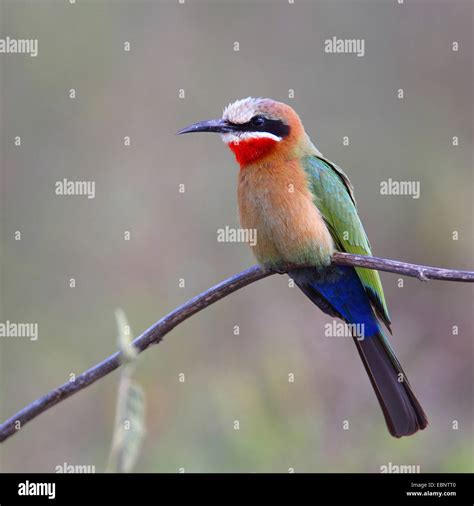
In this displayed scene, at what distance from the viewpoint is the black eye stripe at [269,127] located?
3.71 m

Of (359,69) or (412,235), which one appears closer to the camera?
(412,235)

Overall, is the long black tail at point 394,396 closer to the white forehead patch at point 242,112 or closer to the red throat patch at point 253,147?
the red throat patch at point 253,147

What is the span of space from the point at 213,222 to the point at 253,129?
2.10 meters

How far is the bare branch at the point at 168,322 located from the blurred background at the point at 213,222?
170 centimetres

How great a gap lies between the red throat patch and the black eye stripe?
5 centimetres

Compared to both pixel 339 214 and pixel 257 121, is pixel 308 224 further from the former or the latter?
pixel 257 121

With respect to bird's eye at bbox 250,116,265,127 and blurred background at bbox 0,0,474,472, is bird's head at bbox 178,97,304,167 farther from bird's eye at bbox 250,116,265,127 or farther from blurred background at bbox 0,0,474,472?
blurred background at bbox 0,0,474,472

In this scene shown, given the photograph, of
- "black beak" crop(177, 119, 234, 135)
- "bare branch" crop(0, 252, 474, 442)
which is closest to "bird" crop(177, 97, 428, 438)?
"black beak" crop(177, 119, 234, 135)

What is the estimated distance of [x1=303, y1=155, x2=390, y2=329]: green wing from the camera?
145 inches

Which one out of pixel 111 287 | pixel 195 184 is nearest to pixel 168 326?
pixel 111 287

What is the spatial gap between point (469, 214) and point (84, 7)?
3356mm

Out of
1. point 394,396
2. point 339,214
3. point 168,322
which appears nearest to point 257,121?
point 339,214

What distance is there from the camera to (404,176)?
6074mm
